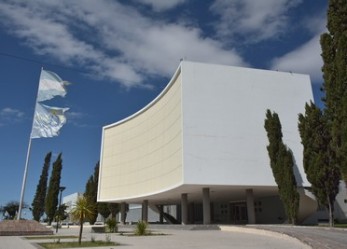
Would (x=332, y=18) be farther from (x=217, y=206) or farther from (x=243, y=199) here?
(x=217, y=206)

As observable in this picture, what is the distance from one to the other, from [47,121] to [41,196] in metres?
40.3

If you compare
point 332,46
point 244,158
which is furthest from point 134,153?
point 332,46

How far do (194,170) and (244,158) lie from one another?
5290 millimetres

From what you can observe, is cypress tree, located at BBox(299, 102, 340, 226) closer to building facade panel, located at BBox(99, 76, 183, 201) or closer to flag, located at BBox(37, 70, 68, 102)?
building facade panel, located at BBox(99, 76, 183, 201)

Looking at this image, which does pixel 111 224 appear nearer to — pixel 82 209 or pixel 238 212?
pixel 82 209

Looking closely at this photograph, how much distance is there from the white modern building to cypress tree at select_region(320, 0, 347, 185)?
16280mm

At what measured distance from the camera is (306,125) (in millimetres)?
30297

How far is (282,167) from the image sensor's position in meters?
31.2

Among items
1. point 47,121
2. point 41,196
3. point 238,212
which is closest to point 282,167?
point 238,212

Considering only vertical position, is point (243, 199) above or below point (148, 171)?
below

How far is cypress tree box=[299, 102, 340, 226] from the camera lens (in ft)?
92.5

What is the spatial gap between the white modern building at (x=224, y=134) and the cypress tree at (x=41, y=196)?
29368 millimetres

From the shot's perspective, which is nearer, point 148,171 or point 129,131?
point 148,171

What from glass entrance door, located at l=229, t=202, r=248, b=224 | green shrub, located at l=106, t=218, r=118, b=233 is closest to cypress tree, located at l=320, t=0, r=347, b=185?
green shrub, located at l=106, t=218, r=118, b=233
